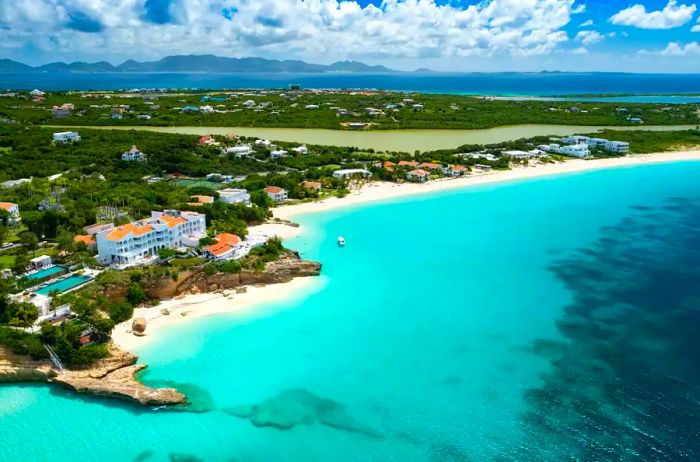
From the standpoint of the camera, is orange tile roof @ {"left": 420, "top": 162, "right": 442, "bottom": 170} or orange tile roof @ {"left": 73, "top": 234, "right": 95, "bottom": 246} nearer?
orange tile roof @ {"left": 73, "top": 234, "right": 95, "bottom": 246}

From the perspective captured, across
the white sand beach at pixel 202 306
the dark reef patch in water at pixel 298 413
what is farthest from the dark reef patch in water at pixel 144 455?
the white sand beach at pixel 202 306

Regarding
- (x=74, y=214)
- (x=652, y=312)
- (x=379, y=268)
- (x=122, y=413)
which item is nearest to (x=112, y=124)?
(x=74, y=214)

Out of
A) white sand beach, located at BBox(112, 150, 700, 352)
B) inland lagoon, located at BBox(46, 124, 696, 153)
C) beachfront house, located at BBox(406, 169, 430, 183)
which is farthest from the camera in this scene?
inland lagoon, located at BBox(46, 124, 696, 153)

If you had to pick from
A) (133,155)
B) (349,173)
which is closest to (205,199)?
(349,173)

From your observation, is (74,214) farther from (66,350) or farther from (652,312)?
(652,312)

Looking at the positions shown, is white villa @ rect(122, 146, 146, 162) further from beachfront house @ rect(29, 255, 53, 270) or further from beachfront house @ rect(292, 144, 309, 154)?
beachfront house @ rect(29, 255, 53, 270)

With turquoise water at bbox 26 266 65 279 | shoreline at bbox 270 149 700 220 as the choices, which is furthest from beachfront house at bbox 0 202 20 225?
shoreline at bbox 270 149 700 220
